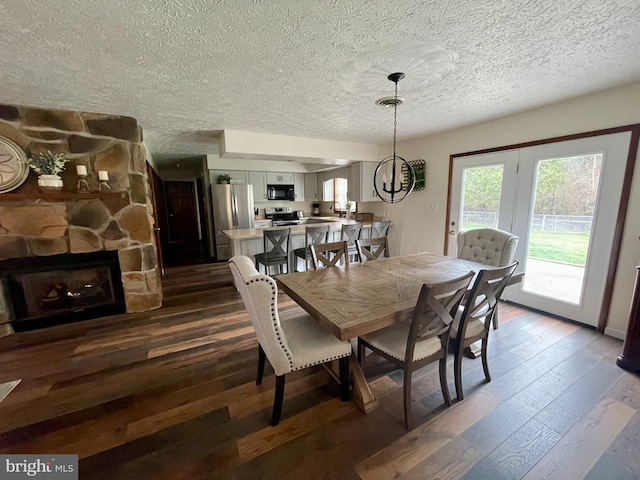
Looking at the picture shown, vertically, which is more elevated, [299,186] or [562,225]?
[299,186]

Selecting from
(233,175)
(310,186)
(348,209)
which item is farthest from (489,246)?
(233,175)

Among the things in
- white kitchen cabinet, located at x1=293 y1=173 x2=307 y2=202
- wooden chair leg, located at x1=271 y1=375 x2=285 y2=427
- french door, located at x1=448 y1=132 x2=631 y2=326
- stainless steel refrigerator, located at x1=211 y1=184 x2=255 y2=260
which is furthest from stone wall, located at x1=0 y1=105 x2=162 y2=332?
french door, located at x1=448 y1=132 x2=631 y2=326

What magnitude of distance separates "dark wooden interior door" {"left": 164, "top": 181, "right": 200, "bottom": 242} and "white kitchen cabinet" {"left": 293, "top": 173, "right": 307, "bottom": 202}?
11.6 feet

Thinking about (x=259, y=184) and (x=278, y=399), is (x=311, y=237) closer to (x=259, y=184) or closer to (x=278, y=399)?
(x=278, y=399)

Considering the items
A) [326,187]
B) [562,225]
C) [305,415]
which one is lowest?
[305,415]

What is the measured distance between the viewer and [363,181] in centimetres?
489

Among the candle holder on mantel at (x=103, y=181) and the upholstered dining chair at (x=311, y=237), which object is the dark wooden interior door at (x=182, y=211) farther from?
the upholstered dining chair at (x=311, y=237)

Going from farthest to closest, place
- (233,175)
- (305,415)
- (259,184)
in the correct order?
1. (259,184)
2. (233,175)
3. (305,415)

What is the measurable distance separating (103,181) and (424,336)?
3508 millimetres

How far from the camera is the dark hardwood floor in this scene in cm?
136

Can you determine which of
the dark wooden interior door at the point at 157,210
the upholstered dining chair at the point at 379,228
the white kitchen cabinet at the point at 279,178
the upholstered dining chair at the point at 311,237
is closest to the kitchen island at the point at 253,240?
the upholstered dining chair at the point at 311,237

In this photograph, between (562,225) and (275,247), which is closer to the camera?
(562,225)

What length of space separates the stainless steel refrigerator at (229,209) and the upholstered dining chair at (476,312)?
4.69 meters

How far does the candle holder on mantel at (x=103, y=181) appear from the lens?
280 centimetres
